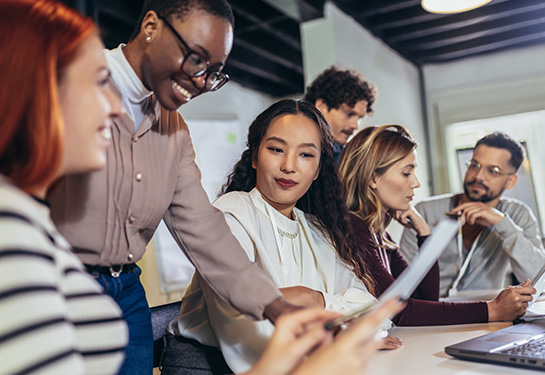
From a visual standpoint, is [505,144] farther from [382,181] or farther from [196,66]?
[196,66]

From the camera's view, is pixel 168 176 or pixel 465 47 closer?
pixel 168 176

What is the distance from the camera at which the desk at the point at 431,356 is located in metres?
1.04

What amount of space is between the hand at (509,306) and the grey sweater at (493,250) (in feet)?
3.12

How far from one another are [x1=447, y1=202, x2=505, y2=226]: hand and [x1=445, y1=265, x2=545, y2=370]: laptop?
4.30 ft

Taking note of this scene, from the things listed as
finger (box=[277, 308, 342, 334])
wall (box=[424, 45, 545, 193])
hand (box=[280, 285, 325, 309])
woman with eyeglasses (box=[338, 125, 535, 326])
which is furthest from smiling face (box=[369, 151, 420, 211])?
wall (box=[424, 45, 545, 193])

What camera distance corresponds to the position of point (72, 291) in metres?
0.67

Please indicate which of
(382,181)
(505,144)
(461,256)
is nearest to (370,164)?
(382,181)

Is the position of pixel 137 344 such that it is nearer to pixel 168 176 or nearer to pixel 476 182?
pixel 168 176

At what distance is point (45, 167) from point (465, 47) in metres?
5.09

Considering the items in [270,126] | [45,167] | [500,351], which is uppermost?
[270,126]

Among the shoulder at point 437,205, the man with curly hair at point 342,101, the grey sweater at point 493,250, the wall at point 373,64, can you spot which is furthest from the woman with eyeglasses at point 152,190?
the wall at point 373,64

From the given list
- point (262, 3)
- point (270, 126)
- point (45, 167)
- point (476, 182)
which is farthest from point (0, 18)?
point (262, 3)

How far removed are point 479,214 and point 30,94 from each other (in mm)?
2383

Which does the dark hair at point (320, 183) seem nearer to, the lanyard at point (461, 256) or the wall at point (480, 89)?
the lanyard at point (461, 256)
